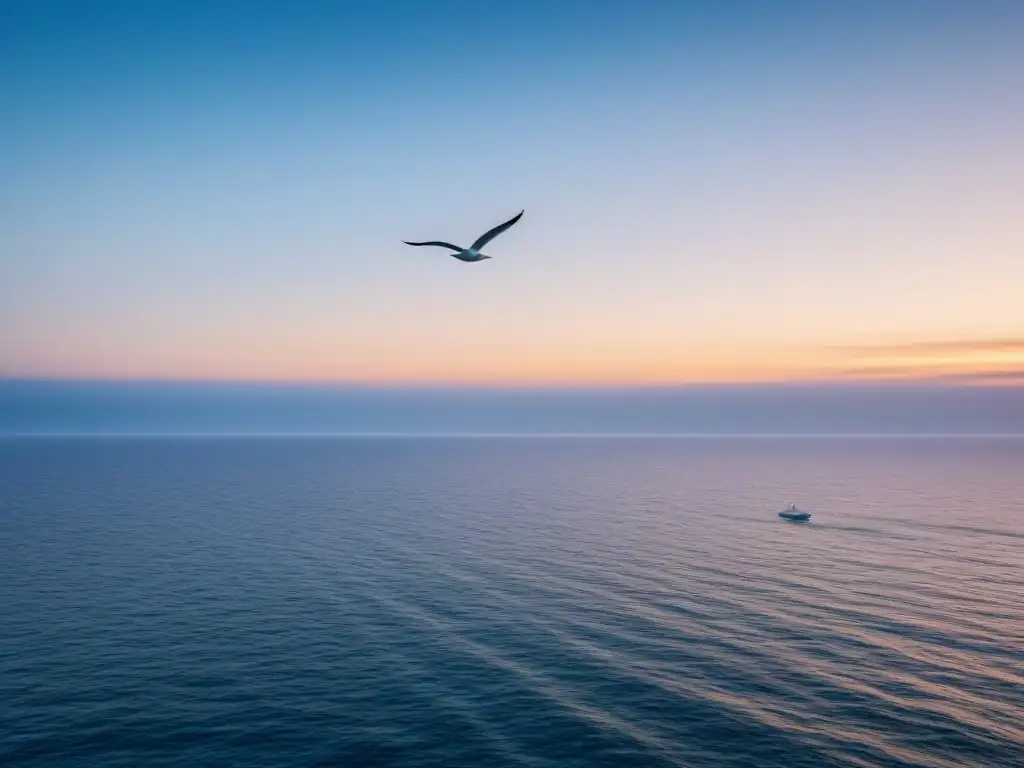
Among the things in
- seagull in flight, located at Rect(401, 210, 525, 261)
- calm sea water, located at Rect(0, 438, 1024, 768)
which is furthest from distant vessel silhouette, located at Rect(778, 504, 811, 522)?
seagull in flight, located at Rect(401, 210, 525, 261)

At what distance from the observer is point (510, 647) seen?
55.0m

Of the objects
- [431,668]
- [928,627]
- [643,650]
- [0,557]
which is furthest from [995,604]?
[0,557]

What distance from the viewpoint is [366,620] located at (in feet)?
205

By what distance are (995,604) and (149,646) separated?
254 ft

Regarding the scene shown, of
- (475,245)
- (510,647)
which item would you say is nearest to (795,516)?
(510,647)

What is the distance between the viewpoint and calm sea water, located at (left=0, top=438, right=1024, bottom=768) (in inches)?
1567

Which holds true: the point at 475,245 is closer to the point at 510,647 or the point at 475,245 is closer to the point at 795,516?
the point at 510,647

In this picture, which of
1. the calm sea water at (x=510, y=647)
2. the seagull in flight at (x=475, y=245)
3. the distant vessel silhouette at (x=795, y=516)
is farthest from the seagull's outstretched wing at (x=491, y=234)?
the distant vessel silhouette at (x=795, y=516)

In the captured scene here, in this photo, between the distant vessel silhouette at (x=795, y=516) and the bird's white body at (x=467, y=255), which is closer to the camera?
the bird's white body at (x=467, y=255)

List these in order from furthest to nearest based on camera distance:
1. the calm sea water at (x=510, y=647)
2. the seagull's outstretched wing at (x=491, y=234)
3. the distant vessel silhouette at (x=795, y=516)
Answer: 1. the distant vessel silhouette at (x=795, y=516)
2. the calm sea water at (x=510, y=647)
3. the seagull's outstretched wing at (x=491, y=234)

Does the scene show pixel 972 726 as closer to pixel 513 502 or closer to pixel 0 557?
pixel 0 557

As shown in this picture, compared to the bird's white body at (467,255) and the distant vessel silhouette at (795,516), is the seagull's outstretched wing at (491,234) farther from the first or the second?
the distant vessel silhouette at (795,516)

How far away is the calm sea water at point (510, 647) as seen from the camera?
39812mm

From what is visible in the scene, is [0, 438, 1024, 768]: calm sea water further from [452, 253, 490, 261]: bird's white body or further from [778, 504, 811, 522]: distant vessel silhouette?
[452, 253, 490, 261]: bird's white body
